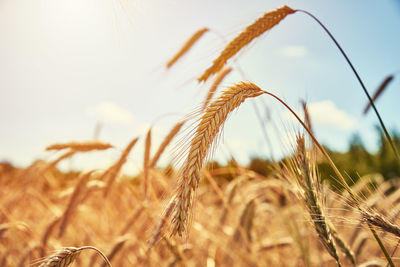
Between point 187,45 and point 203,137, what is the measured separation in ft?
4.71

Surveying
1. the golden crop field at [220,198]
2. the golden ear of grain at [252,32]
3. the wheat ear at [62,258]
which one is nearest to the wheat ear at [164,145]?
the golden crop field at [220,198]

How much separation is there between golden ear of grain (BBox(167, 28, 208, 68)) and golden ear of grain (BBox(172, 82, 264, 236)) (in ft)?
4.35

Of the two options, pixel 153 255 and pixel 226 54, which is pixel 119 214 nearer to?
pixel 153 255

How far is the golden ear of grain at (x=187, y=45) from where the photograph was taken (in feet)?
6.76

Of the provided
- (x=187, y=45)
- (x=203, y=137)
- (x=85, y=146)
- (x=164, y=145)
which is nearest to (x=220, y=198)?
(x=164, y=145)

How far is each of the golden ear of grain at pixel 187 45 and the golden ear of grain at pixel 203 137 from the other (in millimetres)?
1326

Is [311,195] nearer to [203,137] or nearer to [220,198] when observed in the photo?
[203,137]

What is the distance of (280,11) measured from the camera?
1.16 m

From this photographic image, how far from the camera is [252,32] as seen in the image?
1166 mm

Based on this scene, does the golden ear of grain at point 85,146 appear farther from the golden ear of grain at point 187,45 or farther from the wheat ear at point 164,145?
the golden ear of grain at point 187,45

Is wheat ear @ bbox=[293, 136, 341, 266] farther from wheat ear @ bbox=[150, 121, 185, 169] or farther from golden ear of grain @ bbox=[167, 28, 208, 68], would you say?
golden ear of grain @ bbox=[167, 28, 208, 68]

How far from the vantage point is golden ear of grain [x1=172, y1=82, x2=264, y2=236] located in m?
0.69

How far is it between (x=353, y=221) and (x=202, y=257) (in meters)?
1.77

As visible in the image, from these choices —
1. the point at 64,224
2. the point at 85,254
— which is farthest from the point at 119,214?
the point at 64,224
